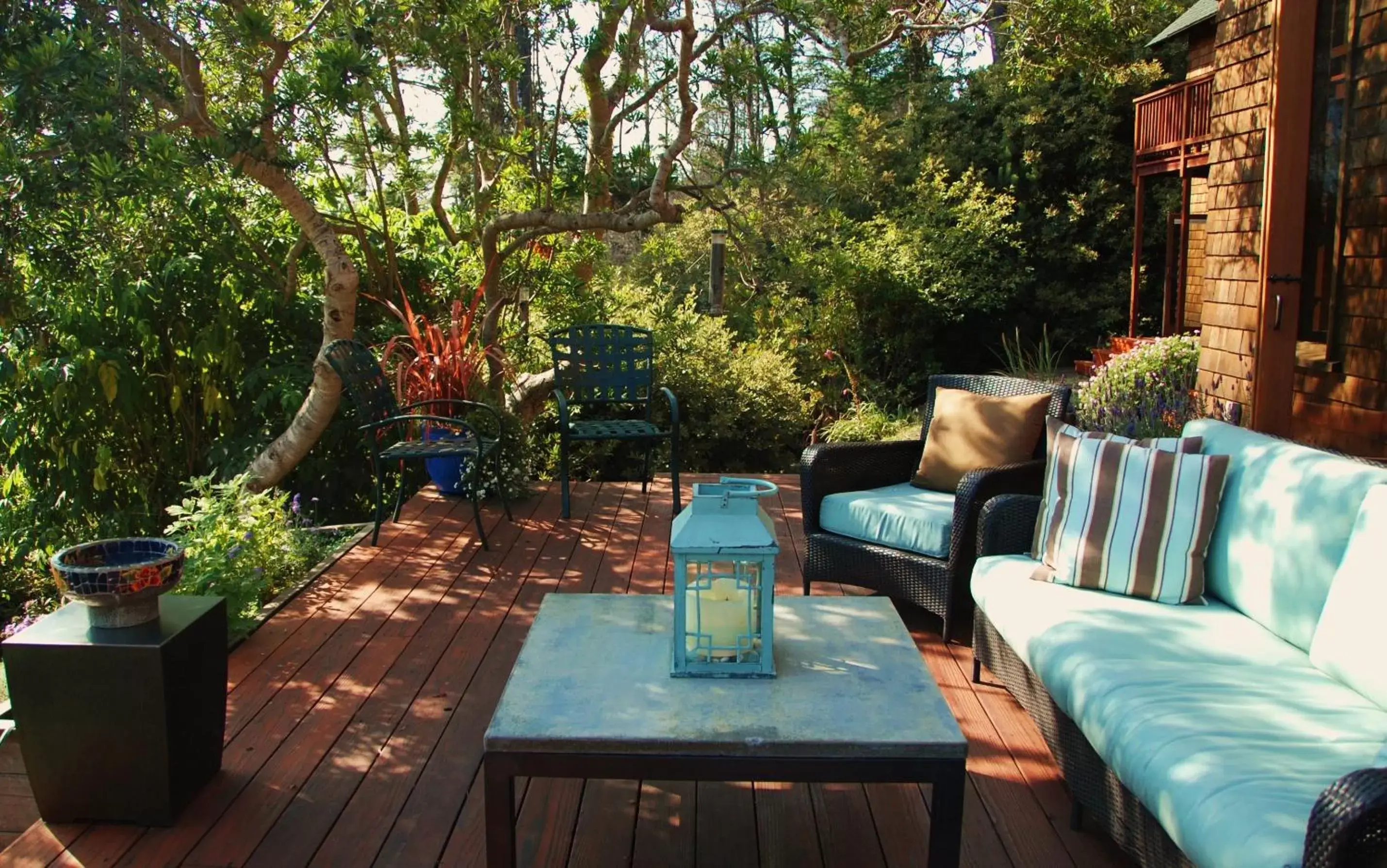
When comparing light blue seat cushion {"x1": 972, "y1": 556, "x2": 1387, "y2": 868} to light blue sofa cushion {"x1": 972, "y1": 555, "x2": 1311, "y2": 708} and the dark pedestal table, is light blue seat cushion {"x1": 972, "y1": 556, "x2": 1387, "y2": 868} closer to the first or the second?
light blue sofa cushion {"x1": 972, "y1": 555, "x2": 1311, "y2": 708}

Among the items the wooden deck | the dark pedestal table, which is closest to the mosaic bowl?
the dark pedestal table

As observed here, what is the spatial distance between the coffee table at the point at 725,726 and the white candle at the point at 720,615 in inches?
3.2

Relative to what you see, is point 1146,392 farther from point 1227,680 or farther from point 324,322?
point 324,322

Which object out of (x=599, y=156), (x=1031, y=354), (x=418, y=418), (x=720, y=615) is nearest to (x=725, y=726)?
(x=720, y=615)

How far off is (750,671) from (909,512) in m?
1.58

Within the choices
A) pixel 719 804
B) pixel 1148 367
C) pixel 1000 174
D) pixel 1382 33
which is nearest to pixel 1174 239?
pixel 1000 174

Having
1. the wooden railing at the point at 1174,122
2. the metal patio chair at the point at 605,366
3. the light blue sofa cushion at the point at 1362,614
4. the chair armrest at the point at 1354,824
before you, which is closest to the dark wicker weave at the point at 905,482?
the light blue sofa cushion at the point at 1362,614

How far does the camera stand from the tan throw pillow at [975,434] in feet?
12.7

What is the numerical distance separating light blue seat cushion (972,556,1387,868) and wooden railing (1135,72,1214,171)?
8738 mm

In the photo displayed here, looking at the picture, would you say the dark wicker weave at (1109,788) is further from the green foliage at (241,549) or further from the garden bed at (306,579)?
the green foliage at (241,549)

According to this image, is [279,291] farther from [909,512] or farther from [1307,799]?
[1307,799]

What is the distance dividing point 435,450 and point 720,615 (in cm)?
282

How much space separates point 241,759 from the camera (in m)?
2.77

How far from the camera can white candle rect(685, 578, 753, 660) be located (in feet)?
7.34
